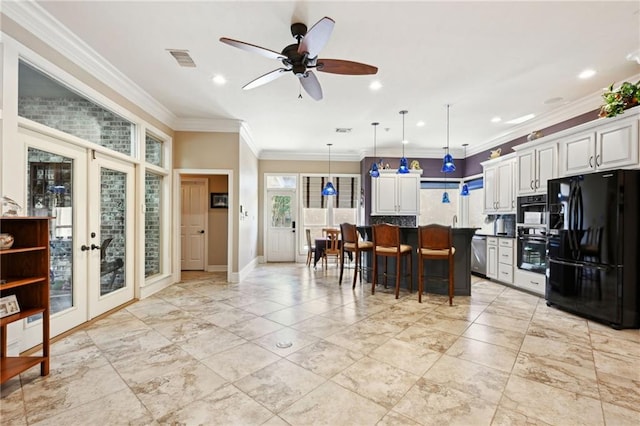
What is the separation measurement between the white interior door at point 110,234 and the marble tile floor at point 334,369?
0.29 metres

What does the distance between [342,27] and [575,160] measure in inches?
143

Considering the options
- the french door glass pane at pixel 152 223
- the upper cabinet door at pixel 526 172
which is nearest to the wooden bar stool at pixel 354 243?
the upper cabinet door at pixel 526 172

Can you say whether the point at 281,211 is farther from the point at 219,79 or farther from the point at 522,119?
the point at 522,119

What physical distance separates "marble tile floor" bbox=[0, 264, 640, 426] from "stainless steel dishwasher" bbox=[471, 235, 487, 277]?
2.02 m

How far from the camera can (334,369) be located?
224cm

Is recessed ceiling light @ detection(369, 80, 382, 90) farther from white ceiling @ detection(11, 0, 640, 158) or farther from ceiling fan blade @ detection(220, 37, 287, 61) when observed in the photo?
ceiling fan blade @ detection(220, 37, 287, 61)

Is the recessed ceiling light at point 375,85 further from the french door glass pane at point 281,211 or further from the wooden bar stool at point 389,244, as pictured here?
the french door glass pane at point 281,211

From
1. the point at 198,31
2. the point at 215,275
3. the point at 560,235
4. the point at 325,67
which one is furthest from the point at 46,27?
the point at 560,235

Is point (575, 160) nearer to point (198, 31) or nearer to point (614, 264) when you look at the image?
point (614, 264)

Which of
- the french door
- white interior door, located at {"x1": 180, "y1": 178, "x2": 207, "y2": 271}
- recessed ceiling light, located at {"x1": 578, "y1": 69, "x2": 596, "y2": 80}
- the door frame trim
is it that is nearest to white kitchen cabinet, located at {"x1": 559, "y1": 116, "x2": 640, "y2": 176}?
recessed ceiling light, located at {"x1": 578, "y1": 69, "x2": 596, "y2": 80}

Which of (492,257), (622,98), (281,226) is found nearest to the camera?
(622,98)

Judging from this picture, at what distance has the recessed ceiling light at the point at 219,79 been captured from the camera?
362 cm

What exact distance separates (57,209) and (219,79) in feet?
7.63

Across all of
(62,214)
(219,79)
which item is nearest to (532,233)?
(219,79)
